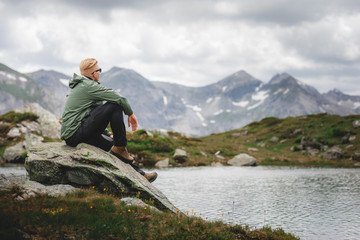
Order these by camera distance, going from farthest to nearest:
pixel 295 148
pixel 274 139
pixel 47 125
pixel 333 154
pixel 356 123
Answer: pixel 274 139, pixel 295 148, pixel 356 123, pixel 333 154, pixel 47 125

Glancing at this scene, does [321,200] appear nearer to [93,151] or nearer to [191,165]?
[93,151]

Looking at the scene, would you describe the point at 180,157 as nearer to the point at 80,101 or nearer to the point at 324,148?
the point at 324,148

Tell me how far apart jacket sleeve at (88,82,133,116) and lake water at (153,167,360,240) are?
4673 mm

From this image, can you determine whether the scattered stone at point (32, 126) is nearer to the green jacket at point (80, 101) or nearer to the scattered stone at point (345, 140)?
the green jacket at point (80, 101)

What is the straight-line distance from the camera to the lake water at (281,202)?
1261 cm

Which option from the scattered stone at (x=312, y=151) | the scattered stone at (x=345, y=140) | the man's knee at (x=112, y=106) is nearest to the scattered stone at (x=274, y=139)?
the scattered stone at (x=312, y=151)

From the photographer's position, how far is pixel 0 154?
112 ft

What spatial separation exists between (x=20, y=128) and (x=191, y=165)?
22456 millimetres

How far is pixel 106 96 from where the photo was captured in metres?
11.1

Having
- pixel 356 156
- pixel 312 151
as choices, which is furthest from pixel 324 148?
pixel 356 156

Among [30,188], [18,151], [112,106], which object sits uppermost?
[112,106]

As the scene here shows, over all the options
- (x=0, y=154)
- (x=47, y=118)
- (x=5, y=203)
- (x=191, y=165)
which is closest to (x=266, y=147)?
(x=191, y=165)

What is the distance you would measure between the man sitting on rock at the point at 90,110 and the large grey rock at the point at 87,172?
0.65 m

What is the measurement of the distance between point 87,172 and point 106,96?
295cm
